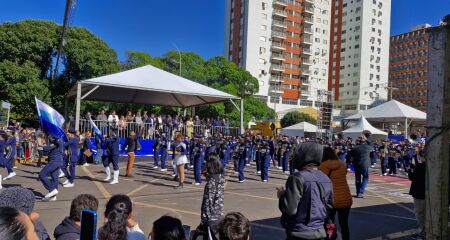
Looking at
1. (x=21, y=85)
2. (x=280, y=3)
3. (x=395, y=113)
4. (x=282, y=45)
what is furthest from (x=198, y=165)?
(x=280, y=3)

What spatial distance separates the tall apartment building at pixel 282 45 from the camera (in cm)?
8075

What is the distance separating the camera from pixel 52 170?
972cm

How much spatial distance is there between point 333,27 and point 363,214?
310ft

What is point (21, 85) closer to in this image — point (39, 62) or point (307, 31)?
point (39, 62)

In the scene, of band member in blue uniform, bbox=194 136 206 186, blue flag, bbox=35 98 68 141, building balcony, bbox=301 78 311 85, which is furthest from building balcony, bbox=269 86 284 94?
blue flag, bbox=35 98 68 141

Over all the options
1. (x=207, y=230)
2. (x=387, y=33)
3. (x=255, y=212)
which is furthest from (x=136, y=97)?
(x=387, y=33)

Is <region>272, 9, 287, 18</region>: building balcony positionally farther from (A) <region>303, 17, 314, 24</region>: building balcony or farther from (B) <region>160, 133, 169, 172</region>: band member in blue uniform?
(B) <region>160, 133, 169, 172</region>: band member in blue uniform

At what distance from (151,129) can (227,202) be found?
13455 millimetres

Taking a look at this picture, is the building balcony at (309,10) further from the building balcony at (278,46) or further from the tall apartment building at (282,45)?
the building balcony at (278,46)

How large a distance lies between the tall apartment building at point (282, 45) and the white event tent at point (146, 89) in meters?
53.5

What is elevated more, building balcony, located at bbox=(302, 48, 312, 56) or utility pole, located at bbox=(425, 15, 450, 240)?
building balcony, located at bbox=(302, 48, 312, 56)

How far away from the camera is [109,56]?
37.9m

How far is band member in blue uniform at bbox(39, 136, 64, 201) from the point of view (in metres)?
9.53

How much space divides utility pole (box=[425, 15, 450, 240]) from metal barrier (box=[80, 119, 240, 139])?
53.6 feet
